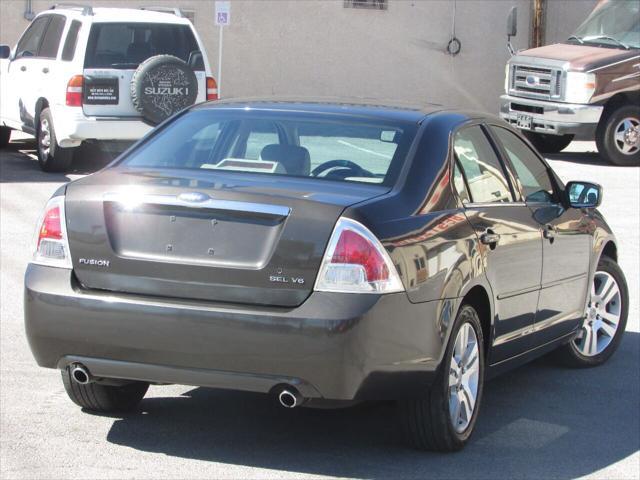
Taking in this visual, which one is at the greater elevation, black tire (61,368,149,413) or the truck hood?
the truck hood

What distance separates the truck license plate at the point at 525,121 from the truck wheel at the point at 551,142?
148 centimetres

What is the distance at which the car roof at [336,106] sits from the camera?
6.27m

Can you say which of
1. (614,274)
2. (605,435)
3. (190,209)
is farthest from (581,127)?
(190,209)

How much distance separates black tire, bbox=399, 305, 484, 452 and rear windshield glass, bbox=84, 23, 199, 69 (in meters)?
10.4

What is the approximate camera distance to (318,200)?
17.5 ft

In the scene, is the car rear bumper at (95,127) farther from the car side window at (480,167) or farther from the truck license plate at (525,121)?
the car side window at (480,167)

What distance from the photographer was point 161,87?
598 inches

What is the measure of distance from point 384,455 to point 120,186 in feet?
5.35

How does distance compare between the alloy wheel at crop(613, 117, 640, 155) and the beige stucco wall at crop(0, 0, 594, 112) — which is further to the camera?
the beige stucco wall at crop(0, 0, 594, 112)

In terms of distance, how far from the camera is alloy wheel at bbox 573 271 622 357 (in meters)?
7.81

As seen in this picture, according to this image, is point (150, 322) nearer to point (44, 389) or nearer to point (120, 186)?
point (120, 186)

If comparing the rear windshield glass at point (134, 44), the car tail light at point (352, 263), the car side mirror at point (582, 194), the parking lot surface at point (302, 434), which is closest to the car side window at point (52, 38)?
the rear windshield glass at point (134, 44)

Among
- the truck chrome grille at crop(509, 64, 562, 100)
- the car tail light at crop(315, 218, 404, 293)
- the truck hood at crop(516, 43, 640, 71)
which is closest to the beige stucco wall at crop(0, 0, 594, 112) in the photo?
the truck chrome grille at crop(509, 64, 562, 100)

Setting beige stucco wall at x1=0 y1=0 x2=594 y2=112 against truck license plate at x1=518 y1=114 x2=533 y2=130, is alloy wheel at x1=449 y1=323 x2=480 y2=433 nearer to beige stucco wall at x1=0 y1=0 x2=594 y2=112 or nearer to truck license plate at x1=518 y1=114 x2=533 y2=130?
truck license plate at x1=518 y1=114 x2=533 y2=130
